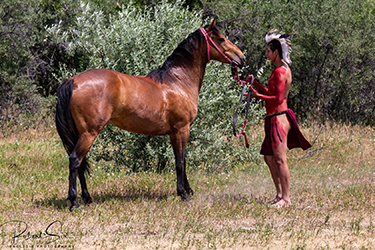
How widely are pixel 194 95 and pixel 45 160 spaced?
433 centimetres

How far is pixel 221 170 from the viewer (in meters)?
9.91

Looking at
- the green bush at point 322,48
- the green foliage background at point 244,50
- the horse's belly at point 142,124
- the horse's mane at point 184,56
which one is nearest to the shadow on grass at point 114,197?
the horse's belly at point 142,124

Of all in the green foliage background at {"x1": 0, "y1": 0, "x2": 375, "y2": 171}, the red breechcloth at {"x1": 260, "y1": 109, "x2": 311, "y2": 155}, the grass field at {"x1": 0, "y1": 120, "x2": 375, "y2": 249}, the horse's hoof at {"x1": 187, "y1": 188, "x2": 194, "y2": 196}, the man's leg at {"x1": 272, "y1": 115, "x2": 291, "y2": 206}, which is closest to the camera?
the grass field at {"x1": 0, "y1": 120, "x2": 375, "y2": 249}

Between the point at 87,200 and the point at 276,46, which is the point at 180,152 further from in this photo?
the point at 276,46

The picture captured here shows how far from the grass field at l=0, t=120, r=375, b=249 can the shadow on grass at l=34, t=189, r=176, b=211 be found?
0.05ft

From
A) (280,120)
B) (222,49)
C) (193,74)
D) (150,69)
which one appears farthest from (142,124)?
(150,69)

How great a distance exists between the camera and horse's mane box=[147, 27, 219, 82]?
7.42 meters

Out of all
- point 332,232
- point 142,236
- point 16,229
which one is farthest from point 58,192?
point 332,232

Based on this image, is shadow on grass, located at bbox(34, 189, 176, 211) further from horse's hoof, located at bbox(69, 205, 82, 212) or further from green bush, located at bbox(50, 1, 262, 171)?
green bush, located at bbox(50, 1, 262, 171)

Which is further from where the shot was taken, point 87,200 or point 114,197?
point 114,197

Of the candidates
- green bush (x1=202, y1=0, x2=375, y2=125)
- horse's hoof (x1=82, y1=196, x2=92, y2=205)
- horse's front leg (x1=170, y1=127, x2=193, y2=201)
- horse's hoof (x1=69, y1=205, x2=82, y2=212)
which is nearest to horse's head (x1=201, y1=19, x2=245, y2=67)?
horse's front leg (x1=170, y1=127, x2=193, y2=201)

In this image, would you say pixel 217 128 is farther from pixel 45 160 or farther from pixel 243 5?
pixel 243 5
